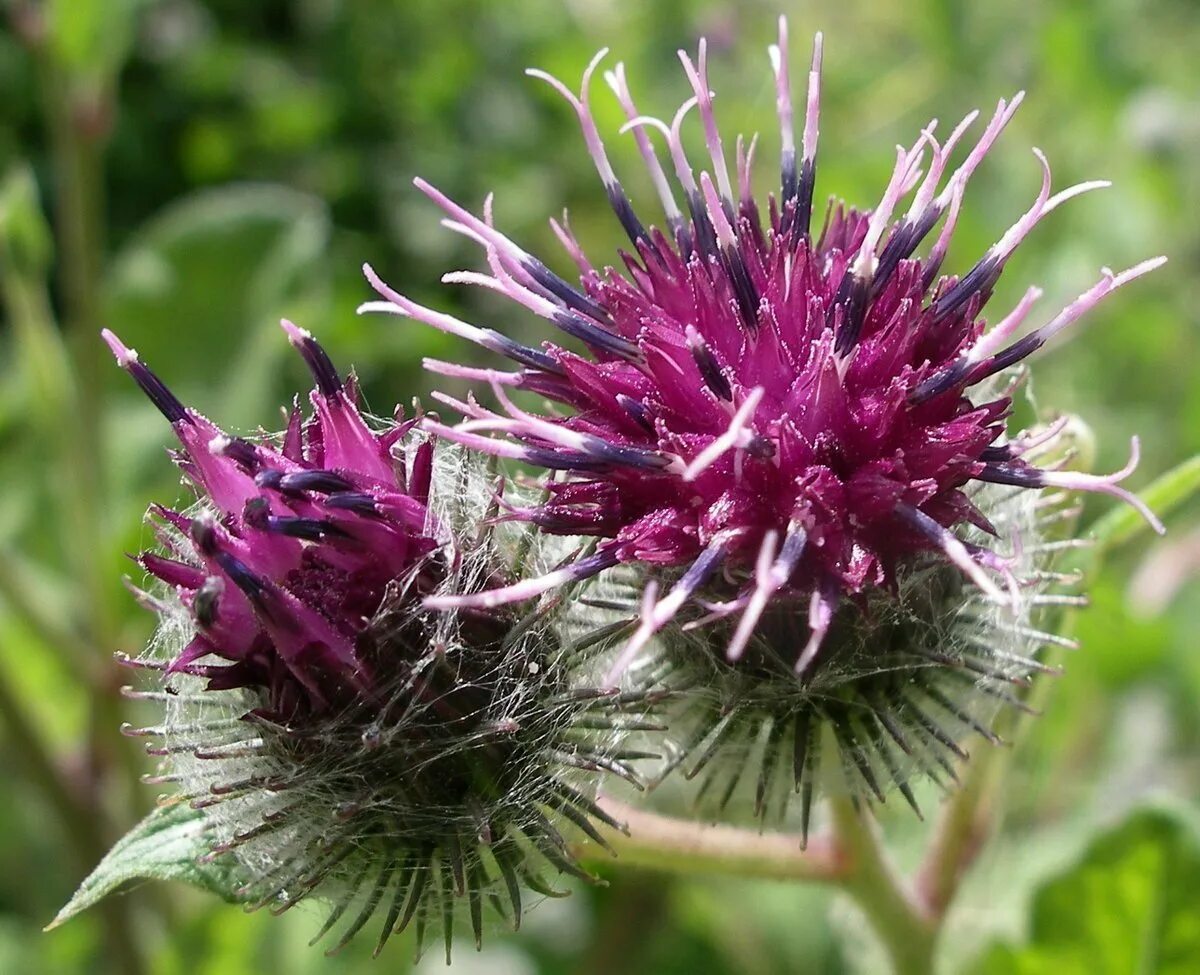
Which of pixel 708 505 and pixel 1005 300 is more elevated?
pixel 1005 300

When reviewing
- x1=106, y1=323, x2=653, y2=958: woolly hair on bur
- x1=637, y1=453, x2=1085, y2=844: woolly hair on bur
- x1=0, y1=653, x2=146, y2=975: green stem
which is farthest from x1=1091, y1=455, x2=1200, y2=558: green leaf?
x1=0, y1=653, x2=146, y2=975: green stem

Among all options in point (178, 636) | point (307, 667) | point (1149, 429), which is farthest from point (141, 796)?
point (1149, 429)

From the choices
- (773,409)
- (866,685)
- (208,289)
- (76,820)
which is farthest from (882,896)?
(208,289)

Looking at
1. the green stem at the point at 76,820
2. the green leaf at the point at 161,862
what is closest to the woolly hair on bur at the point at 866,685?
the green leaf at the point at 161,862

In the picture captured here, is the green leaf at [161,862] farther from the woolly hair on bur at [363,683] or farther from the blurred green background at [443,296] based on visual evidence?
the blurred green background at [443,296]

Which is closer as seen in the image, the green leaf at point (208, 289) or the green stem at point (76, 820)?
the green stem at point (76, 820)

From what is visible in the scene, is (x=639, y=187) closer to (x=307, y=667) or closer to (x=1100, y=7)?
(x=1100, y=7)
